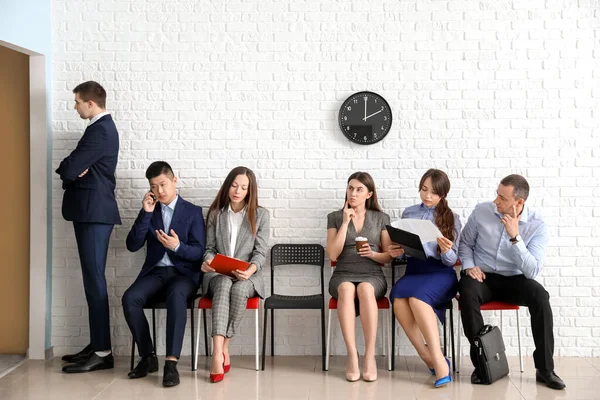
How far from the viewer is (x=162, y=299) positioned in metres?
4.80

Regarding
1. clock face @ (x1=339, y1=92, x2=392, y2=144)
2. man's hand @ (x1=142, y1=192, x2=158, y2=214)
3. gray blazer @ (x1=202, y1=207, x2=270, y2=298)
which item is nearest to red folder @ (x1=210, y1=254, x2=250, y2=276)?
gray blazer @ (x1=202, y1=207, x2=270, y2=298)

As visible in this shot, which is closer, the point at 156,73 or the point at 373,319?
the point at 373,319

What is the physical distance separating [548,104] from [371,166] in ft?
4.61

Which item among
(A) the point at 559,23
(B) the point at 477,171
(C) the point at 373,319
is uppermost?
(A) the point at 559,23

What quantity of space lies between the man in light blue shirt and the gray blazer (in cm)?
140

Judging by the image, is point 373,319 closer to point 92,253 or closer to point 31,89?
point 92,253

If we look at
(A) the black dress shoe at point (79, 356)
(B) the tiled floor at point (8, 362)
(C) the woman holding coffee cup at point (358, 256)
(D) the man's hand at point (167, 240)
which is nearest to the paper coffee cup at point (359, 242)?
(C) the woman holding coffee cup at point (358, 256)

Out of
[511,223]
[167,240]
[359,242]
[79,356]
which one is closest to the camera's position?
[511,223]

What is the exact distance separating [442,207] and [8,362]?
3.31 metres

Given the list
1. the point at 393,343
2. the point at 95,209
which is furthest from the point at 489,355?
the point at 95,209

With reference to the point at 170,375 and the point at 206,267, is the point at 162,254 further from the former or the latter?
the point at 170,375

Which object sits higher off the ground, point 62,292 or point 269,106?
point 269,106

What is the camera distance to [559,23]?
511cm

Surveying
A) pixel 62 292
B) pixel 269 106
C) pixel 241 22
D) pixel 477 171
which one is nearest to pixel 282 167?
pixel 269 106
